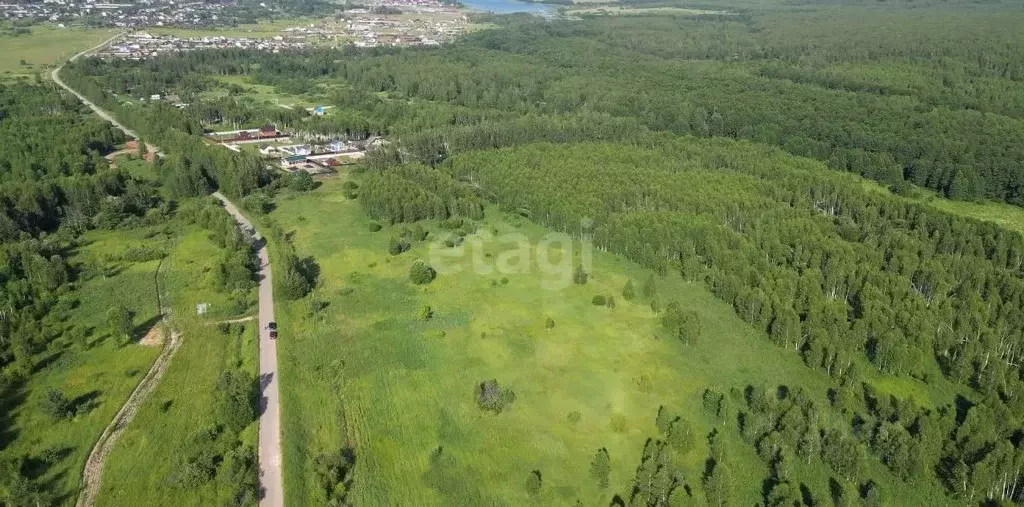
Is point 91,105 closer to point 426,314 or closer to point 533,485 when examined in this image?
point 426,314

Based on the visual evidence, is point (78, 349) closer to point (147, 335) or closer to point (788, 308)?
point (147, 335)

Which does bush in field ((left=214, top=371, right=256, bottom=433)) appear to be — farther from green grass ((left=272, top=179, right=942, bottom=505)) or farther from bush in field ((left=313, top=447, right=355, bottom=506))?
bush in field ((left=313, top=447, right=355, bottom=506))

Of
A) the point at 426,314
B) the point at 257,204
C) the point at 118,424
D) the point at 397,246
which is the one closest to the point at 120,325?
the point at 118,424

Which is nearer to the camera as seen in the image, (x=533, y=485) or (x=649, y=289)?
(x=533, y=485)

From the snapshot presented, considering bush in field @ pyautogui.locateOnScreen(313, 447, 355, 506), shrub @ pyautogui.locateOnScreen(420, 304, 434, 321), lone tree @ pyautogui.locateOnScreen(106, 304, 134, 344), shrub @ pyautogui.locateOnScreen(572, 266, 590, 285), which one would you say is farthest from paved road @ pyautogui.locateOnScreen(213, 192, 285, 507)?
shrub @ pyautogui.locateOnScreen(572, 266, 590, 285)

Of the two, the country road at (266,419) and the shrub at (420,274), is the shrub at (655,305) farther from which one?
the country road at (266,419)

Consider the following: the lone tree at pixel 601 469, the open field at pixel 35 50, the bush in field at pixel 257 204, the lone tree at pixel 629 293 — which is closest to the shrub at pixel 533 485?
the lone tree at pixel 601 469

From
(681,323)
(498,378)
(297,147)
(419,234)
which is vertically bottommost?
(498,378)
